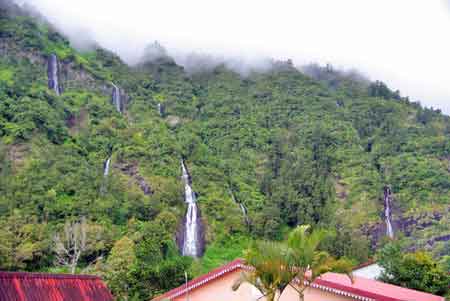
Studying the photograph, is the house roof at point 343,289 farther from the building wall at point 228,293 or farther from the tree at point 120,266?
the tree at point 120,266

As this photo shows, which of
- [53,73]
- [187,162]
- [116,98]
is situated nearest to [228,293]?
[187,162]

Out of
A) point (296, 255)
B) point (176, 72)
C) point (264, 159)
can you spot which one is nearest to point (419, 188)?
point (264, 159)

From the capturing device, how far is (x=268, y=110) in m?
85.8

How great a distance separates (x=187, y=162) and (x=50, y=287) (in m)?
51.1

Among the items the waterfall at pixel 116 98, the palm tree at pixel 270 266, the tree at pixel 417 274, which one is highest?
the waterfall at pixel 116 98

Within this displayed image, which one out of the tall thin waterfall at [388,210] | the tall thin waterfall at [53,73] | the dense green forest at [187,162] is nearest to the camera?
the dense green forest at [187,162]

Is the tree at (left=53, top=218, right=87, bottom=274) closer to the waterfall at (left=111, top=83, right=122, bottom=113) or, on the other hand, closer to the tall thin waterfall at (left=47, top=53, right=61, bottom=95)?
the waterfall at (left=111, top=83, right=122, bottom=113)

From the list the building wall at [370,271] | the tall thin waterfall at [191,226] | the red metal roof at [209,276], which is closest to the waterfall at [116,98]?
the tall thin waterfall at [191,226]

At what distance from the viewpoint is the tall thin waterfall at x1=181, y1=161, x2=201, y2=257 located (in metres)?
54.1

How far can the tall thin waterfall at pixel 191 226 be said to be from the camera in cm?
5411

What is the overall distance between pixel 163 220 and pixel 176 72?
1997 inches

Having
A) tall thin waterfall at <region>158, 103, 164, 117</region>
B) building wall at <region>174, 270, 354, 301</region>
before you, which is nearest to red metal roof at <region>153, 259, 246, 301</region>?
building wall at <region>174, 270, 354, 301</region>

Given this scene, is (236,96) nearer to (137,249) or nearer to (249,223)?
(249,223)

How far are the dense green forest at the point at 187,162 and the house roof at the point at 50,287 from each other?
12.1 meters
